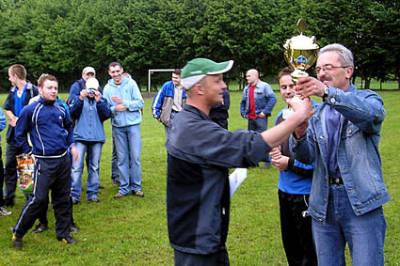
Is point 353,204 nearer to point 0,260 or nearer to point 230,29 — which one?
point 0,260

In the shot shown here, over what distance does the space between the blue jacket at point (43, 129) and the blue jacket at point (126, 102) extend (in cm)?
232

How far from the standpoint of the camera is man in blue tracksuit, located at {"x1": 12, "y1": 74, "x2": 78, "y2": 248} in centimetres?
639

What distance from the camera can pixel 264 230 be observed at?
23.4 ft

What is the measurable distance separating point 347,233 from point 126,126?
590cm

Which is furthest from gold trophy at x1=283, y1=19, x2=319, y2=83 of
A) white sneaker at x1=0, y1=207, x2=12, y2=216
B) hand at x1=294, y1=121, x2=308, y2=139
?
white sneaker at x1=0, y1=207, x2=12, y2=216

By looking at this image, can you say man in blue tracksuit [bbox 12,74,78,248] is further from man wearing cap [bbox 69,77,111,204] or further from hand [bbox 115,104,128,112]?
hand [bbox 115,104,128,112]

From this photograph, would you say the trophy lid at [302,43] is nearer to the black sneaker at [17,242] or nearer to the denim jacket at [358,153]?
the denim jacket at [358,153]

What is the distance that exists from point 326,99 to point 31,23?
63141 millimetres

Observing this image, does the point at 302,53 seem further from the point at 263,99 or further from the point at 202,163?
the point at 263,99

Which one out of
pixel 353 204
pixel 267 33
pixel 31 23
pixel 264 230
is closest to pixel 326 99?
pixel 353 204

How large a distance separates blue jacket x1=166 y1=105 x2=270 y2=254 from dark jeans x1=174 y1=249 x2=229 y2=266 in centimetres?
5

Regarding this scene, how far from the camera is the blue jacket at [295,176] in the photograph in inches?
177

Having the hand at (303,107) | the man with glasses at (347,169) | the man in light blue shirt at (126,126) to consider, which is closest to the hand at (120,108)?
the man in light blue shirt at (126,126)

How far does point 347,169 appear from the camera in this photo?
11.6ft
